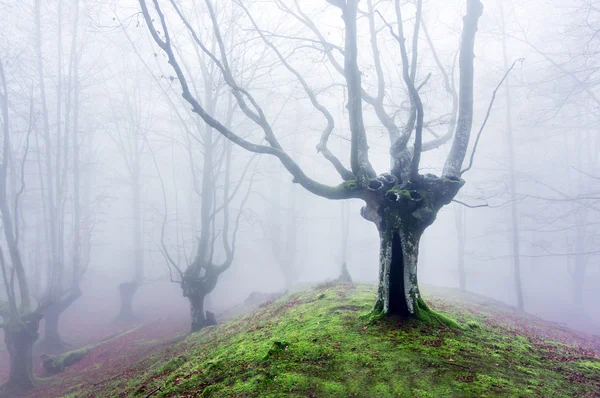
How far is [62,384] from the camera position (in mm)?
8875

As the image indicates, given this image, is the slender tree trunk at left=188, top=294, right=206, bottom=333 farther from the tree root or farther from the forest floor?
the forest floor

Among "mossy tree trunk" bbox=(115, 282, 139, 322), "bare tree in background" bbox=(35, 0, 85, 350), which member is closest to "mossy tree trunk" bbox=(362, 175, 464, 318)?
"bare tree in background" bbox=(35, 0, 85, 350)

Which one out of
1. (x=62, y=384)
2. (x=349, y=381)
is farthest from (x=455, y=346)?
(x=62, y=384)

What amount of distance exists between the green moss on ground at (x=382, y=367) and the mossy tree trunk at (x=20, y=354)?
728 centimetres

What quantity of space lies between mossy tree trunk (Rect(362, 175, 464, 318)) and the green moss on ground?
29 centimetres

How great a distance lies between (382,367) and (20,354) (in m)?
11.9

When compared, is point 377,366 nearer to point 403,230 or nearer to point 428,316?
point 428,316

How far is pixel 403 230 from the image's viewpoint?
5.17 metres

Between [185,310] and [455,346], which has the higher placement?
[455,346]

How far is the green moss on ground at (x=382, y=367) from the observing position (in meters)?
3.38

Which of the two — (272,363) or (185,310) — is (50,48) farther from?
(272,363)

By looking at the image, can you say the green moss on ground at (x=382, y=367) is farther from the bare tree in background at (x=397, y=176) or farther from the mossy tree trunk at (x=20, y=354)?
the mossy tree trunk at (x=20, y=354)

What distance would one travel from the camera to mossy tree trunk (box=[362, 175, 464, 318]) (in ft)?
16.5

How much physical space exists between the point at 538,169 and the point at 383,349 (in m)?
32.4
